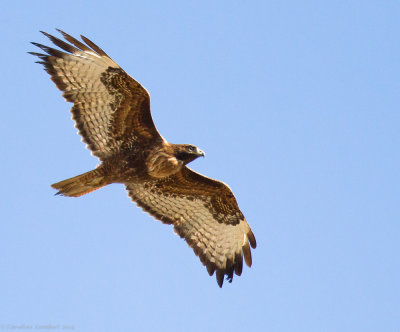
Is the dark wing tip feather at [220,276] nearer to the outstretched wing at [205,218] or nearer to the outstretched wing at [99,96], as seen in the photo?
the outstretched wing at [205,218]

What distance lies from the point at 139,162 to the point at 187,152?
830 mm

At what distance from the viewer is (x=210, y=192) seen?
14.3 metres

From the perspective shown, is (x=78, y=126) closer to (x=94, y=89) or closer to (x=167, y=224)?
(x=94, y=89)

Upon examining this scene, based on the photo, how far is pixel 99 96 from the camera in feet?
43.0

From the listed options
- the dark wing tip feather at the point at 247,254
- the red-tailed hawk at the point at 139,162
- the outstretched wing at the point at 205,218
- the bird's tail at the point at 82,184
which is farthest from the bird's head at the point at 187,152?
the dark wing tip feather at the point at 247,254

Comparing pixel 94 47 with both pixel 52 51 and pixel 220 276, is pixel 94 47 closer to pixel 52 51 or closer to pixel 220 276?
→ pixel 52 51

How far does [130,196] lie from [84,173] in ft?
5.41

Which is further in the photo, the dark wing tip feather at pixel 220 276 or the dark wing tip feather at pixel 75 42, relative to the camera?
the dark wing tip feather at pixel 220 276

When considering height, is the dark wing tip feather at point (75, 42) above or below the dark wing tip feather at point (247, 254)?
above

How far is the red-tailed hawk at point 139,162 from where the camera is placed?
1292 cm

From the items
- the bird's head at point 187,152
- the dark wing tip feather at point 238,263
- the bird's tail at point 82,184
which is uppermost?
the bird's head at point 187,152

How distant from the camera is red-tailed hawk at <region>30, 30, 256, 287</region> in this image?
42.4 ft

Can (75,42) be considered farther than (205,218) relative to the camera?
No

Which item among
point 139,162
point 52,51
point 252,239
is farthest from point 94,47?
point 252,239
